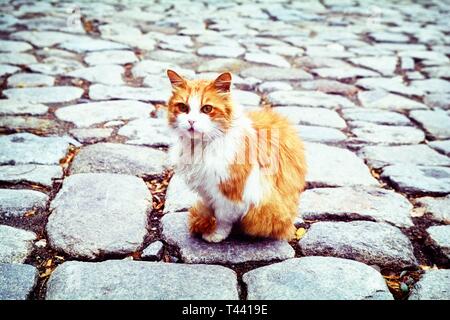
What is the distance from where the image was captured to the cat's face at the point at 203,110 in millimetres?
1855

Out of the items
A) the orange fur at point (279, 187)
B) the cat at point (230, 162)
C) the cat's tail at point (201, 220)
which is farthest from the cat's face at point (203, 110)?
the cat's tail at point (201, 220)

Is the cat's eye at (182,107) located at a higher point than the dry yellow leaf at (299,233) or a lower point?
higher

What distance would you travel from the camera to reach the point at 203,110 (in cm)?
191

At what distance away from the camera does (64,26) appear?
20.1 feet

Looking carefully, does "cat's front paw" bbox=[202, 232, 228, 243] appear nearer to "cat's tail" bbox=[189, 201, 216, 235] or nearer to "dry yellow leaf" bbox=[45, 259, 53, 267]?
"cat's tail" bbox=[189, 201, 216, 235]

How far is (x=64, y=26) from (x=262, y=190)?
5.25 meters

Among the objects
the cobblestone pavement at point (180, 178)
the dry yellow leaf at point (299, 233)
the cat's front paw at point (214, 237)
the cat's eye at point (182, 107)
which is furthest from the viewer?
the dry yellow leaf at point (299, 233)

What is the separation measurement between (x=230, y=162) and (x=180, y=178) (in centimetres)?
36

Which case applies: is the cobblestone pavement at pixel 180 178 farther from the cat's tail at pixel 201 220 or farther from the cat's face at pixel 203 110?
the cat's face at pixel 203 110

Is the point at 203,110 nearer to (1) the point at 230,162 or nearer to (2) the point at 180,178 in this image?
Answer: (1) the point at 230,162

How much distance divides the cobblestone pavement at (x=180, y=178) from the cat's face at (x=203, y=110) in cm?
56

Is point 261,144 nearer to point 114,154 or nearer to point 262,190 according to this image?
point 262,190

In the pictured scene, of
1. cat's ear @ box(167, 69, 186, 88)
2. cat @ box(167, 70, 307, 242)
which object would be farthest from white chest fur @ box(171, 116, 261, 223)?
cat's ear @ box(167, 69, 186, 88)

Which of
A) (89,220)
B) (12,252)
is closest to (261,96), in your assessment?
(89,220)
